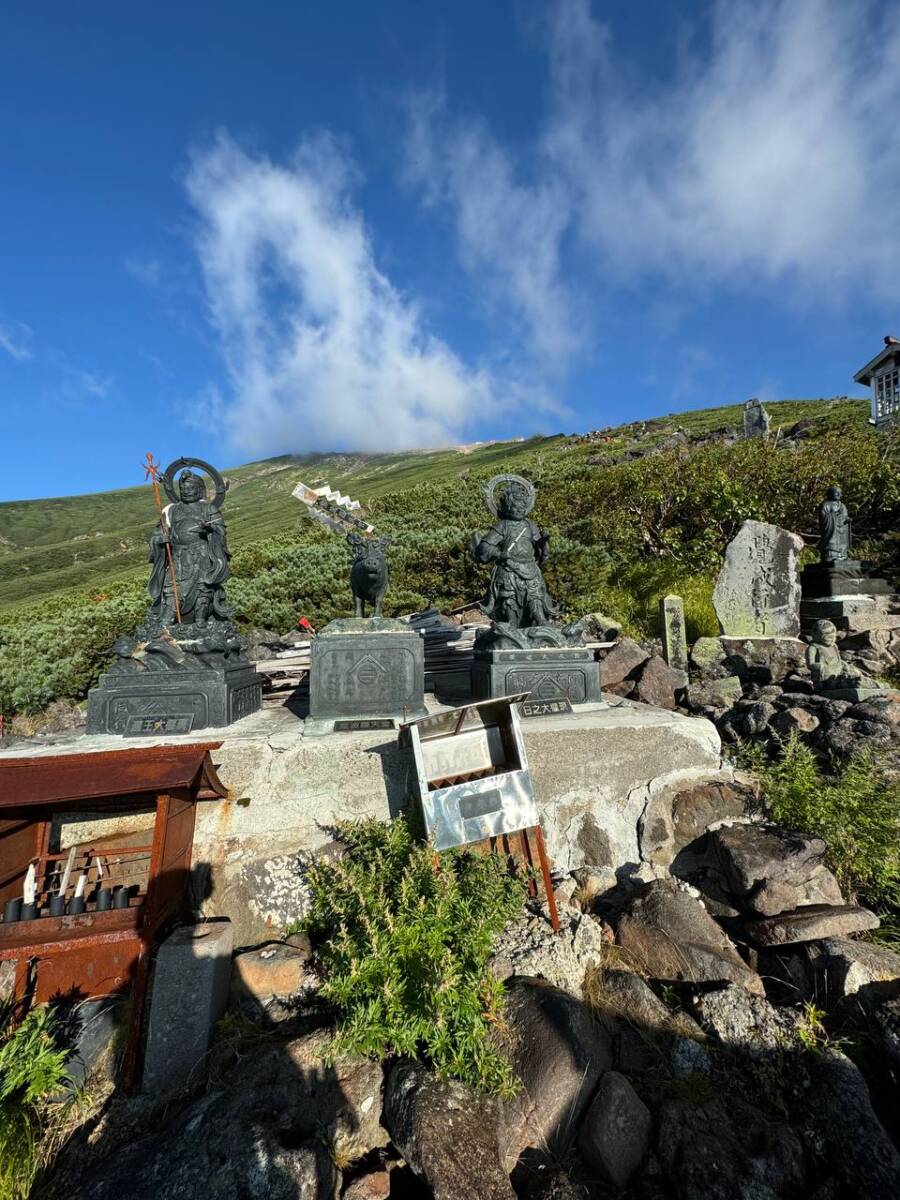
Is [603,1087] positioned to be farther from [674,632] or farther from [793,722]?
[674,632]

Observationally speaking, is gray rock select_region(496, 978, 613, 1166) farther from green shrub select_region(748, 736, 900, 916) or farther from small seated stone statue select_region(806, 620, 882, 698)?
small seated stone statue select_region(806, 620, 882, 698)

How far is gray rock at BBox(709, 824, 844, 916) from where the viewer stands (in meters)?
3.48

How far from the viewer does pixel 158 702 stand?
195 inches

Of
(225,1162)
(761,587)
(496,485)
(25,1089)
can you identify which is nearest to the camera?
(225,1162)

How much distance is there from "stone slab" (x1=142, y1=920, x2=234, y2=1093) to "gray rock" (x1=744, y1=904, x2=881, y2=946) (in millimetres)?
3452

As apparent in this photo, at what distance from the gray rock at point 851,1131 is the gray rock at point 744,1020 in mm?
175

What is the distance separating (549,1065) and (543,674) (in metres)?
3.33

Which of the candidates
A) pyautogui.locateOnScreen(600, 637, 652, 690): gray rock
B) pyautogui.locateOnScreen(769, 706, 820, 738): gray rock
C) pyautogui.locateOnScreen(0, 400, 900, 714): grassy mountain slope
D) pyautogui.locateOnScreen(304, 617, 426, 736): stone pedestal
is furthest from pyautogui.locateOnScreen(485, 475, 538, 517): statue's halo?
pyautogui.locateOnScreen(0, 400, 900, 714): grassy mountain slope

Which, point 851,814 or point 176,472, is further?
point 176,472

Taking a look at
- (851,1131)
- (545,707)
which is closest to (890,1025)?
(851,1131)

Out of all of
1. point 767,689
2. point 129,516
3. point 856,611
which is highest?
point 129,516

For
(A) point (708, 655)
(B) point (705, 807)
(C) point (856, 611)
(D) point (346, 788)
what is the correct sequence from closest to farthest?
(D) point (346, 788) < (B) point (705, 807) < (A) point (708, 655) < (C) point (856, 611)

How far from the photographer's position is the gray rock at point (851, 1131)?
7.22 feet

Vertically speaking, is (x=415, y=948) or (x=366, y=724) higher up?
(x=366, y=724)
